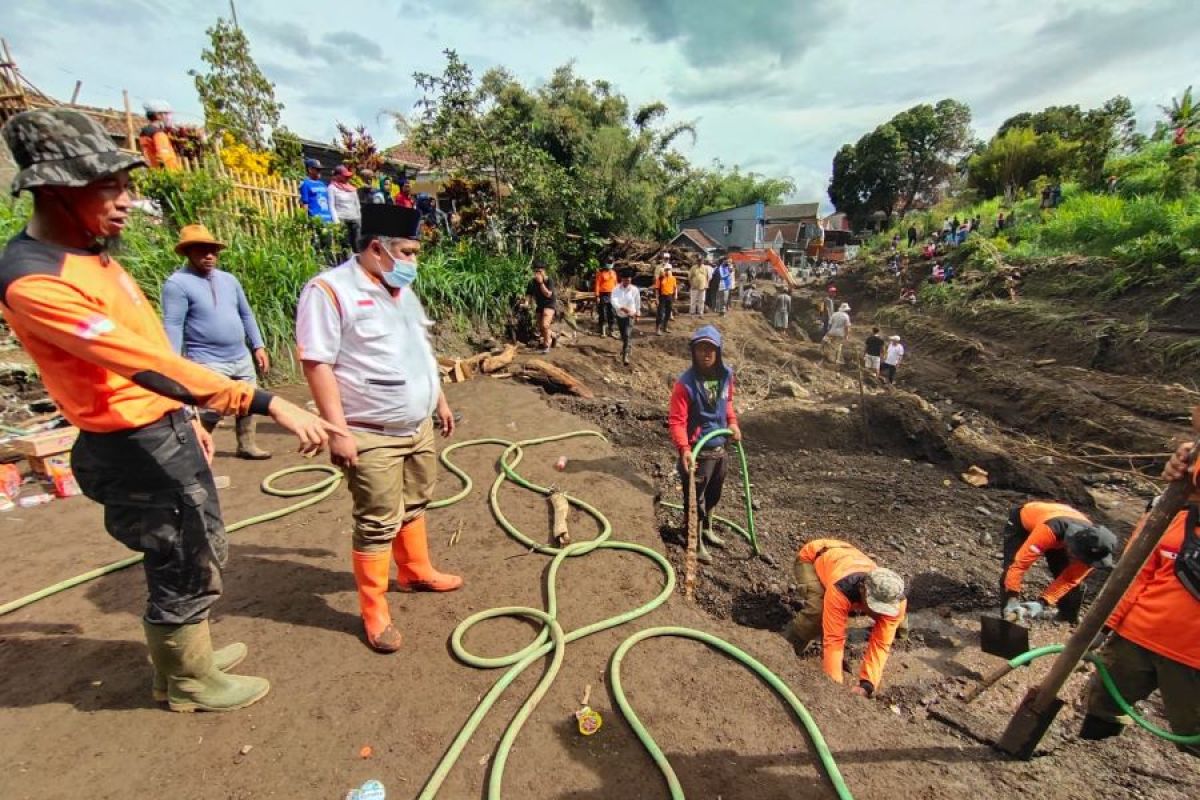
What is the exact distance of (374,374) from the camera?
2352 mm

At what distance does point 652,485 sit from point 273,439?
13.4ft

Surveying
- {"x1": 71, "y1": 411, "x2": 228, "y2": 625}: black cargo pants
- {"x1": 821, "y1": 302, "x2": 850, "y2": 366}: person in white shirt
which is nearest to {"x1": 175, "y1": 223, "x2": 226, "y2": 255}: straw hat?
{"x1": 71, "y1": 411, "x2": 228, "y2": 625}: black cargo pants

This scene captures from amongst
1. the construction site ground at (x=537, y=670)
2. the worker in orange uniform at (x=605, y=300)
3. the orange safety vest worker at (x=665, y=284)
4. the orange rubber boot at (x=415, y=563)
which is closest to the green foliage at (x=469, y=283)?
the worker in orange uniform at (x=605, y=300)

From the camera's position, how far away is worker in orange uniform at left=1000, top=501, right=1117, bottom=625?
3705mm

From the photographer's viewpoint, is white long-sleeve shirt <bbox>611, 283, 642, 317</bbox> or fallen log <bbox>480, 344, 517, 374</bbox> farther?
white long-sleeve shirt <bbox>611, 283, 642, 317</bbox>

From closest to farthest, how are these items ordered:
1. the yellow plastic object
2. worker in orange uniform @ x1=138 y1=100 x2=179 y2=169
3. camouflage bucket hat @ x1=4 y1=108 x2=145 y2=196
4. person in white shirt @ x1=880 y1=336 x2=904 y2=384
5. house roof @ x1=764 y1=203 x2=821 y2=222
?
camouflage bucket hat @ x1=4 y1=108 x2=145 y2=196 < the yellow plastic object < worker in orange uniform @ x1=138 y1=100 x2=179 y2=169 < person in white shirt @ x1=880 y1=336 x2=904 y2=384 < house roof @ x1=764 y1=203 x2=821 y2=222

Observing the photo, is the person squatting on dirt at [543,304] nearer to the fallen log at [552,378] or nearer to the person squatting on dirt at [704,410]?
the fallen log at [552,378]

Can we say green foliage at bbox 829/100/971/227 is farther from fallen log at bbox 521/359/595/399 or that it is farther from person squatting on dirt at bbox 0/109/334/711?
person squatting on dirt at bbox 0/109/334/711

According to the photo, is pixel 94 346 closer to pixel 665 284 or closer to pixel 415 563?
pixel 415 563

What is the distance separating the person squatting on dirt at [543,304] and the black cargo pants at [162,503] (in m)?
8.24

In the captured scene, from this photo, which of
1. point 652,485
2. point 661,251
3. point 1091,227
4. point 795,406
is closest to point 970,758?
point 652,485

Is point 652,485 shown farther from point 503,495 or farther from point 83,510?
point 83,510

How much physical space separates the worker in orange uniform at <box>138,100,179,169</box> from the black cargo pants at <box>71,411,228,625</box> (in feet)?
23.8

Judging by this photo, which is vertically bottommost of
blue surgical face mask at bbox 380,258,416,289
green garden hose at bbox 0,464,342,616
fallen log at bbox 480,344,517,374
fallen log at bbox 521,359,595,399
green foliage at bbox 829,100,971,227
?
green garden hose at bbox 0,464,342,616
